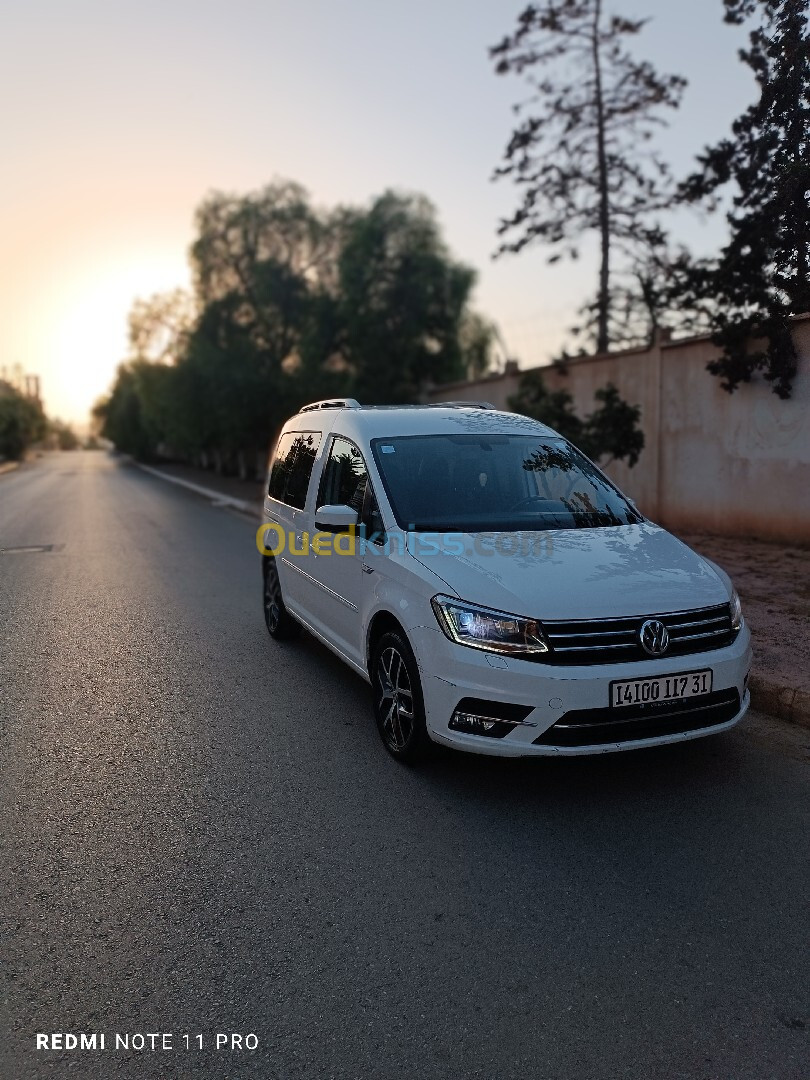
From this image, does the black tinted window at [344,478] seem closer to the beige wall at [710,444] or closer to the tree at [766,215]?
the tree at [766,215]

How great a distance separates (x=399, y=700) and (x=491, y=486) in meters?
1.46

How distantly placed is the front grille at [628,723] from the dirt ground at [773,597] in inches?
62.2

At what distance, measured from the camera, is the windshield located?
5.11 metres

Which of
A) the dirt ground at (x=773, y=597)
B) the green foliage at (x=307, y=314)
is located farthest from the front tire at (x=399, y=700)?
the green foliage at (x=307, y=314)

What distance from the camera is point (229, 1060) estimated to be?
8.20 ft

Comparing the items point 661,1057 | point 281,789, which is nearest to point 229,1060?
point 661,1057

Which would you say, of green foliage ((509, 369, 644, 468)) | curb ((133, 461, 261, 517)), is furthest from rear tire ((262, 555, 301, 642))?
curb ((133, 461, 261, 517))

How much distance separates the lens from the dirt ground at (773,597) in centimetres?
597

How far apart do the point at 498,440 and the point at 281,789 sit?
8.49ft

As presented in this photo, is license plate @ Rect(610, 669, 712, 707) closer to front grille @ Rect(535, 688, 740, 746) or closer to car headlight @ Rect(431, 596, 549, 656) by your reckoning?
front grille @ Rect(535, 688, 740, 746)

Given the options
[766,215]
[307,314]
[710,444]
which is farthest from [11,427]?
[766,215]

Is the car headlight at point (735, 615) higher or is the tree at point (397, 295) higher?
the tree at point (397, 295)

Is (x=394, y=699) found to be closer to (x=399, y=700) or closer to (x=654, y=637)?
(x=399, y=700)

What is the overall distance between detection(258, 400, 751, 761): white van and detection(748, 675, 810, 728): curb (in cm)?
102
